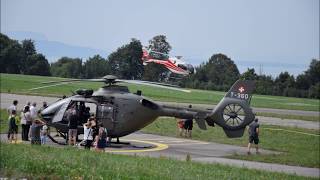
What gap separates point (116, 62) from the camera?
2130 centimetres

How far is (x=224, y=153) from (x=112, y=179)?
12.0 metres

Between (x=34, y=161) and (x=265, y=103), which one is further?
(x=265, y=103)

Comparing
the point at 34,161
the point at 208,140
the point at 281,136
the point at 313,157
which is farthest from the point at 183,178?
the point at 281,136

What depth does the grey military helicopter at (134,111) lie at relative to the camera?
21922 mm

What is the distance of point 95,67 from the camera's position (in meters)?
23.8

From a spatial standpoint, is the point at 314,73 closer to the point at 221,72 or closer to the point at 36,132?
the point at 221,72

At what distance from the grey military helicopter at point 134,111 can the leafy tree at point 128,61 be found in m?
0.83

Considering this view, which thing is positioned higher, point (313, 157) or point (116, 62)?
point (116, 62)

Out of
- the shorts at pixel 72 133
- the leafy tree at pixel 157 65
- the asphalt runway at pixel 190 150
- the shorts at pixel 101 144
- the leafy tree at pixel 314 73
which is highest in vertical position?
the leafy tree at pixel 314 73

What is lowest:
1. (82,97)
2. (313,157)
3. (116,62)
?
(313,157)

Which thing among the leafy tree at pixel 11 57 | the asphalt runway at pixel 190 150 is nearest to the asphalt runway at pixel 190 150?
the asphalt runway at pixel 190 150

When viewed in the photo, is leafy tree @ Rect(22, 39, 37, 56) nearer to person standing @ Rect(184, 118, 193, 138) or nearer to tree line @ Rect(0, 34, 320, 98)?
tree line @ Rect(0, 34, 320, 98)

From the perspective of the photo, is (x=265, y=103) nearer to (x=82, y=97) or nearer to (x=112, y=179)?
(x=82, y=97)

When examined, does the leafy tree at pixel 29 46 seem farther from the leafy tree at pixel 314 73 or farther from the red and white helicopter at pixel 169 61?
the leafy tree at pixel 314 73
